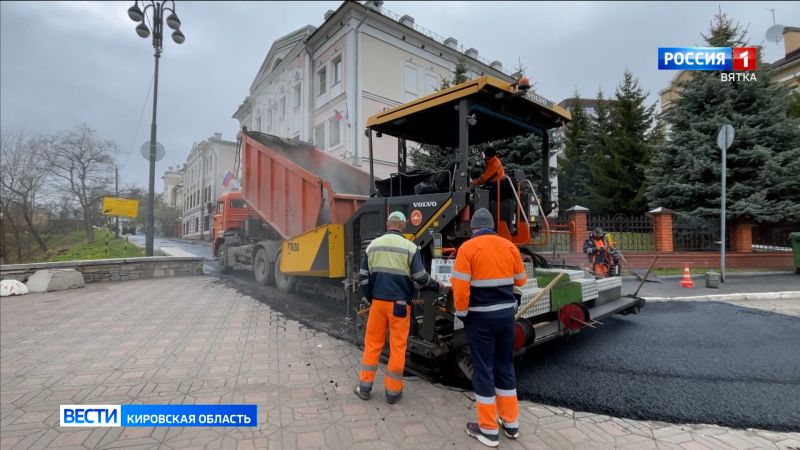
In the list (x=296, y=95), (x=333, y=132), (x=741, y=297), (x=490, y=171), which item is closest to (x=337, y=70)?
(x=333, y=132)

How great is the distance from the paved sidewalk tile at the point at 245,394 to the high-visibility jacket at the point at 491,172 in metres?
2.04

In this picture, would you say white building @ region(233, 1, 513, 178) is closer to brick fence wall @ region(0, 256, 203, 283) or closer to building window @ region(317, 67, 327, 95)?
building window @ region(317, 67, 327, 95)

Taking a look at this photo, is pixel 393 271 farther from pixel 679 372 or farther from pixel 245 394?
pixel 679 372

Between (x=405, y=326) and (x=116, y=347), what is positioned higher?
(x=405, y=326)

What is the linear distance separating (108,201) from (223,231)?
681 cm

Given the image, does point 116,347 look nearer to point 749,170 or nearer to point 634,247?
point 634,247

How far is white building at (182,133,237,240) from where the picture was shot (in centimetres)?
3409

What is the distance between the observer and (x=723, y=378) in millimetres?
3359

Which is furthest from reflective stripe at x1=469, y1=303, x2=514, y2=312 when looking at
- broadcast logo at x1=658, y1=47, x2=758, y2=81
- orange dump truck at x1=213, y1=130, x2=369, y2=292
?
broadcast logo at x1=658, y1=47, x2=758, y2=81

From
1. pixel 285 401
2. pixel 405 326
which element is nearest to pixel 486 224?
pixel 405 326

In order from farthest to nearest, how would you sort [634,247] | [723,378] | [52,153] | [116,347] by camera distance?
[52,153], [634,247], [116,347], [723,378]

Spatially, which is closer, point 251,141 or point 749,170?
point 251,141

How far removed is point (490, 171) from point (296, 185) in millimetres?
3768

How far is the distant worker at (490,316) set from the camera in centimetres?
254
